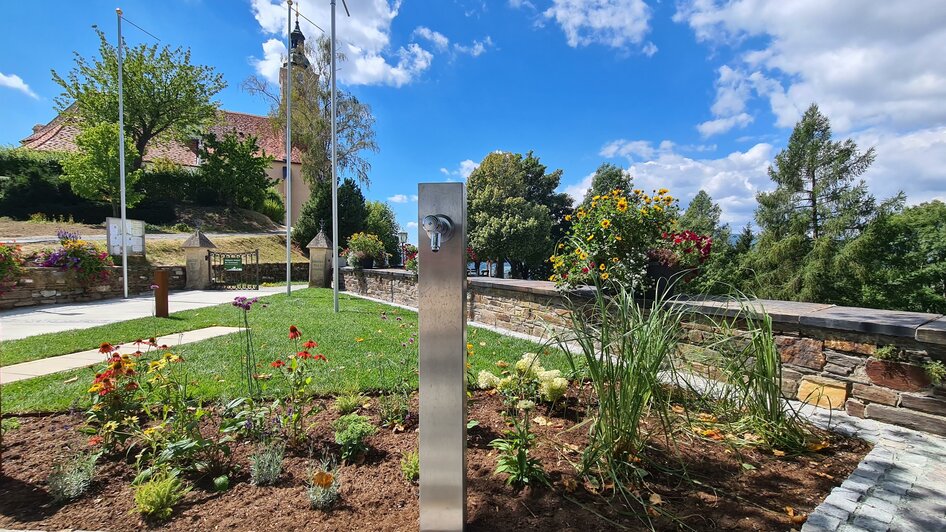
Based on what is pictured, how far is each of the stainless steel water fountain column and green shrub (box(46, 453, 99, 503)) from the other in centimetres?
166

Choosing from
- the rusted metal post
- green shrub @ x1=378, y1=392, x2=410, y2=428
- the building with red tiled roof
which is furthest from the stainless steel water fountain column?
the building with red tiled roof

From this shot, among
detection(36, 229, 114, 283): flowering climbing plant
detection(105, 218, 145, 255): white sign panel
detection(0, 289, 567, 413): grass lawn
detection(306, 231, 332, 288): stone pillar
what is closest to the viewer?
detection(0, 289, 567, 413): grass lawn

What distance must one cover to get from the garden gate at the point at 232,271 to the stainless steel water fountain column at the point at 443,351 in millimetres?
13977

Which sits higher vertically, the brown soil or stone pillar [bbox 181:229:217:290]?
stone pillar [bbox 181:229:217:290]

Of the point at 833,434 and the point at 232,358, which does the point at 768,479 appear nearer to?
the point at 833,434

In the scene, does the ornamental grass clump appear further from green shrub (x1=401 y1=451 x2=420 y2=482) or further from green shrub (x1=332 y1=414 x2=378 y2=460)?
green shrub (x1=332 y1=414 x2=378 y2=460)

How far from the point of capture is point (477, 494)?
1885mm

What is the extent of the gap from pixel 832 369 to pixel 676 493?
216 centimetres

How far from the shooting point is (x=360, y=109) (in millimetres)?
22969

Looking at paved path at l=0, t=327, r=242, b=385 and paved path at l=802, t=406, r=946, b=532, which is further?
paved path at l=0, t=327, r=242, b=385

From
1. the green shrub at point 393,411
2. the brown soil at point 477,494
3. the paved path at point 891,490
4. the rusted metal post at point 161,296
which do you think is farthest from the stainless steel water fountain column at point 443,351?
the rusted metal post at point 161,296

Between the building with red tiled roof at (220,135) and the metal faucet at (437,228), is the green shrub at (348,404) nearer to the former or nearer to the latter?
the metal faucet at (437,228)

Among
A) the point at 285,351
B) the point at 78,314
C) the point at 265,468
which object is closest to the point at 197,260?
the point at 78,314

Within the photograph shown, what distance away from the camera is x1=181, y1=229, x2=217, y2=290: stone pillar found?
13.0m
